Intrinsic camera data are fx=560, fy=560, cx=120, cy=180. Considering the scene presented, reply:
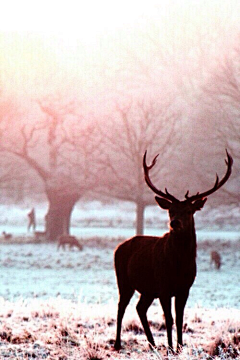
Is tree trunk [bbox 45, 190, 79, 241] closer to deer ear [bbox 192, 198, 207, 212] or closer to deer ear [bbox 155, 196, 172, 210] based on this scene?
deer ear [bbox 155, 196, 172, 210]

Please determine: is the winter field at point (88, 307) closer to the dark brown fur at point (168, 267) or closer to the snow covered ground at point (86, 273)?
the snow covered ground at point (86, 273)

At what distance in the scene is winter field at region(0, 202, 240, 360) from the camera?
21.8 ft

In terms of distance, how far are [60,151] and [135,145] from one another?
562cm

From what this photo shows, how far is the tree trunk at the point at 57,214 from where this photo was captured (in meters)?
30.5

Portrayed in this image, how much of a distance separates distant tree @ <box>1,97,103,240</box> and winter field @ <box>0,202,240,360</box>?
87.6 inches

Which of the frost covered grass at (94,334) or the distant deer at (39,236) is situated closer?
the frost covered grass at (94,334)

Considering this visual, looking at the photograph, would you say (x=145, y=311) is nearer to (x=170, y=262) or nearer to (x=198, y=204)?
(x=170, y=262)

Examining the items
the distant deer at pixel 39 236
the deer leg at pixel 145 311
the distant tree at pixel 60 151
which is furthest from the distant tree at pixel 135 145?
the deer leg at pixel 145 311

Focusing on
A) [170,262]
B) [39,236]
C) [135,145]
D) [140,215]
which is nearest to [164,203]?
[170,262]

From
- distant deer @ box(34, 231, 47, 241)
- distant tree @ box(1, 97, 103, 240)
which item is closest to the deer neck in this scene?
distant tree @ box(1, 97, 103, 240)

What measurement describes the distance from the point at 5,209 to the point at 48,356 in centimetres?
5607

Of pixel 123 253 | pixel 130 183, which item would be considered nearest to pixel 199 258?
pixel 130 183

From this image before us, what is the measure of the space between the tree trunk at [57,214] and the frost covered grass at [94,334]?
67.2 feet

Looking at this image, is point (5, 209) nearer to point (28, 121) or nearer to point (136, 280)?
point (28, 121)
